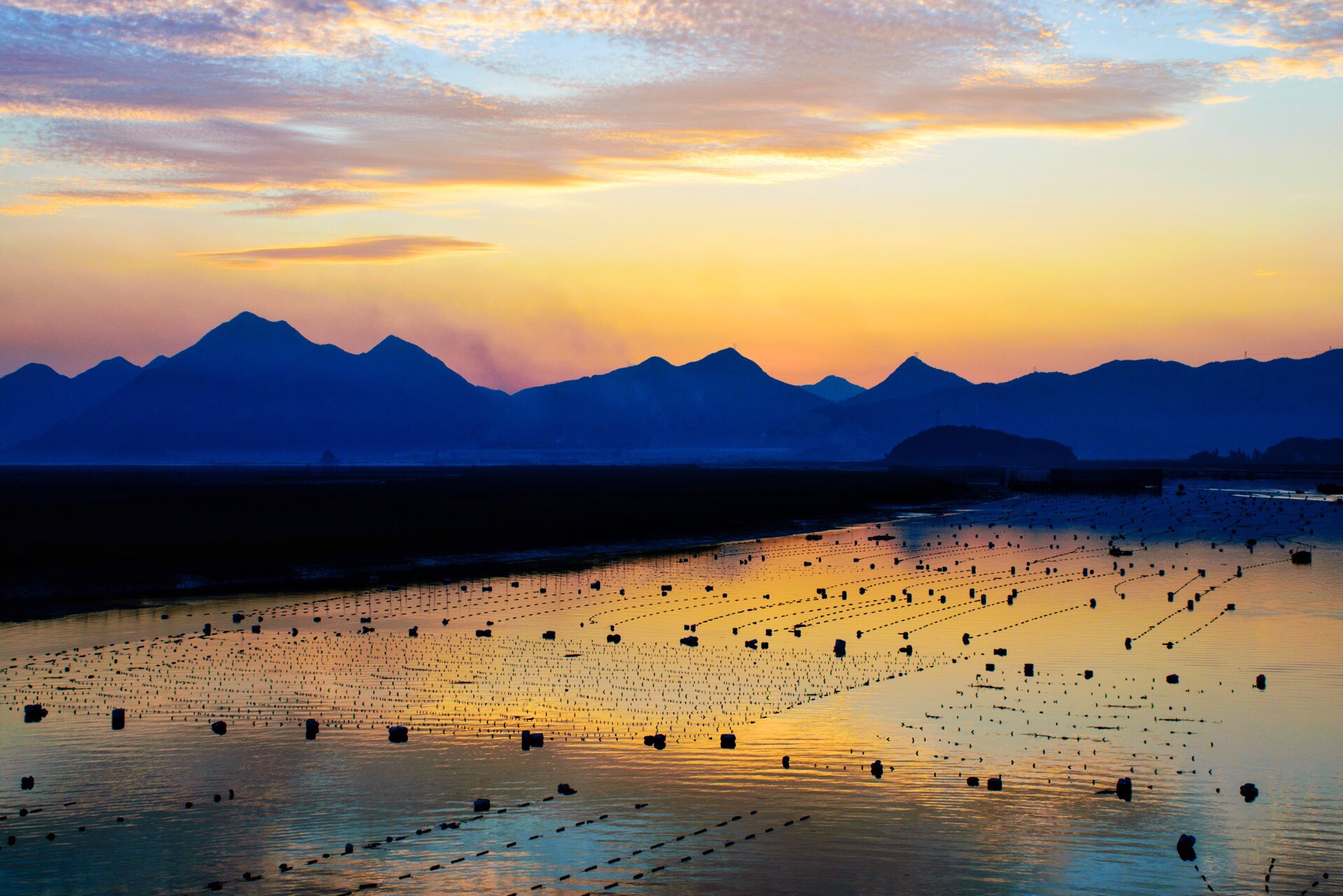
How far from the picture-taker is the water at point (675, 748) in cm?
2109

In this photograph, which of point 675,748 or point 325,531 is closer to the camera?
point 675,748

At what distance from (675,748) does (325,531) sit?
60.5 meters

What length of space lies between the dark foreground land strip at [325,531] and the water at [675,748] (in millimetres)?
8642

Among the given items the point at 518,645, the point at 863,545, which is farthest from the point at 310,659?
the point at 863,545

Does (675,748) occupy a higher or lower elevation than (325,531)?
lower

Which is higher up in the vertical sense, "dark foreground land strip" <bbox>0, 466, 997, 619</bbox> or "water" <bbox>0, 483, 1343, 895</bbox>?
"dark foreground land strip" <bbox>0, 466, 997, 619</bbox>

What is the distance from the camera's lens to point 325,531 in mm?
83938

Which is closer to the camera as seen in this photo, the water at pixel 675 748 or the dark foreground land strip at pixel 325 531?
the water at pixel 675 748

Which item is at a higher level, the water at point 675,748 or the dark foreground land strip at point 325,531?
the dark foreground land strip at point 325,531

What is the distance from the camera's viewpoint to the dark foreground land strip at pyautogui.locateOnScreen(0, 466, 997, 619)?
199ft

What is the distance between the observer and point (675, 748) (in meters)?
28.7

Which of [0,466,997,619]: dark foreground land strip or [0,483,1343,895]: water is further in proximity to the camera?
[0,466,997,619]: dark foreground land strip

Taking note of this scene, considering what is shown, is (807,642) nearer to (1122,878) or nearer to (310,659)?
(310,659)

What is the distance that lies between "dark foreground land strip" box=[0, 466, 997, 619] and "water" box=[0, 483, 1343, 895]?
8642 millimetres
